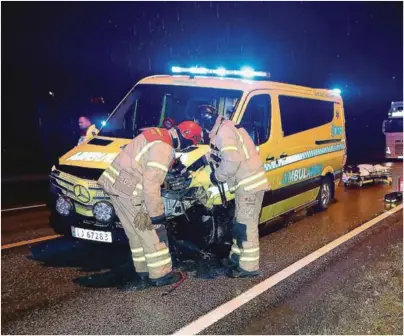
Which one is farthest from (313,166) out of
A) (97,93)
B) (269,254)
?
(97,93)

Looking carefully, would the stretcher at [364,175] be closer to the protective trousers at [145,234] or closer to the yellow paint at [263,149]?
the yellow paint at [263,149]

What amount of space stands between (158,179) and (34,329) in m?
1.63

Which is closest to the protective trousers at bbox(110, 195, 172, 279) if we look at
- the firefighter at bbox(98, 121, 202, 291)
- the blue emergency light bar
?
the firefighter at bbox(98, 121, 202, 291)

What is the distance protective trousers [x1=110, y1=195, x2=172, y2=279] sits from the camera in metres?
4.32

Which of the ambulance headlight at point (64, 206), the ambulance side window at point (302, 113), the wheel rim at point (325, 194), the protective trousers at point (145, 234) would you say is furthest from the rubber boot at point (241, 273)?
the wheel rim at point (325, 194)

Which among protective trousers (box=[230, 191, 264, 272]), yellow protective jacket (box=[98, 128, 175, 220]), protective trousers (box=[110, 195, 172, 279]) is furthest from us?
protective trousers (box=[230, 191, 264, 272])

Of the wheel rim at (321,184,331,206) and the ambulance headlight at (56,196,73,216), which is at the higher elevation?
the ambulance headlight at (56,196,73,216)

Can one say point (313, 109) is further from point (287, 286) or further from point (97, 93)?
point (97, 93)

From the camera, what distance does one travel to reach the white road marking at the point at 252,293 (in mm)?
3469

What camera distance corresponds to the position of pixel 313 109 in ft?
23.8

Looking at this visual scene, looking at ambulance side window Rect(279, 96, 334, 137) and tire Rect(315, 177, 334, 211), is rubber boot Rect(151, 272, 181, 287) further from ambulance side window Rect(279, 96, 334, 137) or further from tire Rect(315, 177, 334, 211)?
tire Rect(315, 177, 334, 211)

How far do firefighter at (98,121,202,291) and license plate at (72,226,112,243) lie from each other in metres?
0.33

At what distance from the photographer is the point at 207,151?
16.4 feet

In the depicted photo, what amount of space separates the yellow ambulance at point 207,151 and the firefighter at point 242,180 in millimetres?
302
